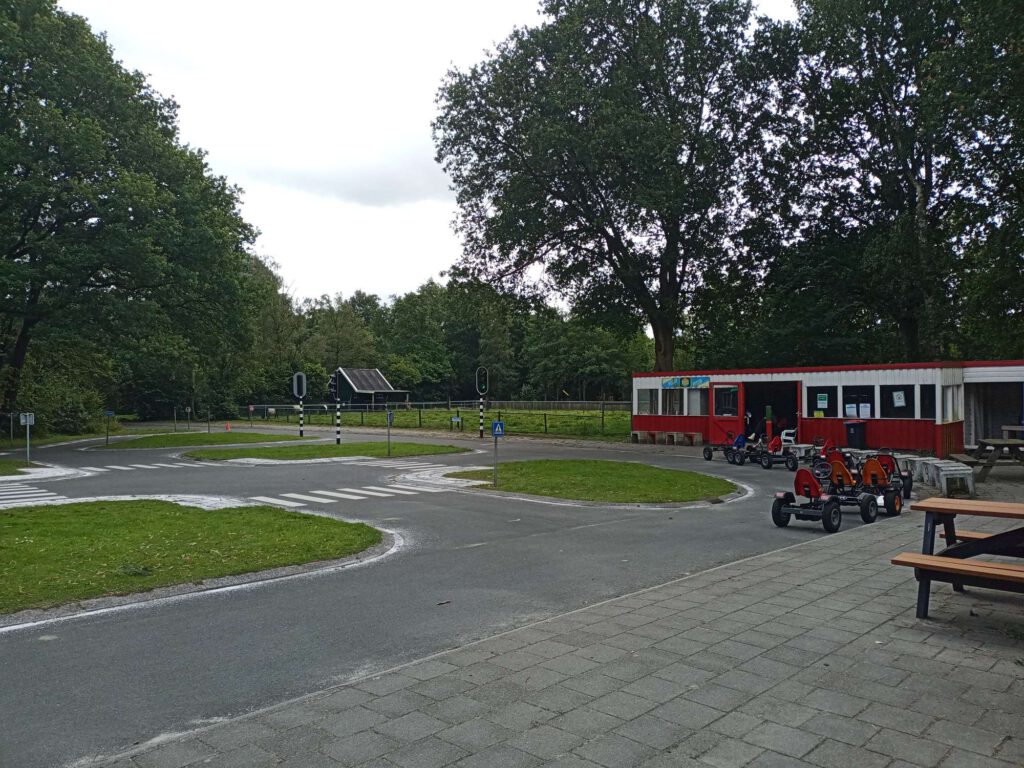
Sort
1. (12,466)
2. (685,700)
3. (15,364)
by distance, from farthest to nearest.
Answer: (15,364) → (12,466) → (685,700)

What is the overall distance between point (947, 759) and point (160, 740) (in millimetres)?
3929

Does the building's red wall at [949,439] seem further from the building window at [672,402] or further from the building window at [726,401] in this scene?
the building window at [672,402]

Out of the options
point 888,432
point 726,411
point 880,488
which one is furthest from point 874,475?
point 726,411

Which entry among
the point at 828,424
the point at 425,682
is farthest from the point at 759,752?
the point at 828,424

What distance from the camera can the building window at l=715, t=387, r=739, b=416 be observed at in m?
28.3

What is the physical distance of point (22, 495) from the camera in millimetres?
15695

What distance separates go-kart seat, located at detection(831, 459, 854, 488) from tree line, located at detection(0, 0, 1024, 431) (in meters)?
→ 18.2

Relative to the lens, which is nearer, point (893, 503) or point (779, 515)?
point (779, 515)

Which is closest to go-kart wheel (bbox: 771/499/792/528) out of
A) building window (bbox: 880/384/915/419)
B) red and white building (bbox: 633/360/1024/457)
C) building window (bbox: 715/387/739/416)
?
red and white building (bbox: 633/360/1024/457)

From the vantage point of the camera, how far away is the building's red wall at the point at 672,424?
98.1 ft

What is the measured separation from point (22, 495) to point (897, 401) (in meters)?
24.4

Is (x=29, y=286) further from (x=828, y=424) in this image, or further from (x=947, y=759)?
(x=947, y=759)

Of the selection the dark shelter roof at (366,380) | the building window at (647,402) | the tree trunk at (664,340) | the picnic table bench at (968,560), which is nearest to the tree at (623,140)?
the tree trunk at (664,340)

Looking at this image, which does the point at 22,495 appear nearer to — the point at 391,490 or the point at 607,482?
the point at 391,490
